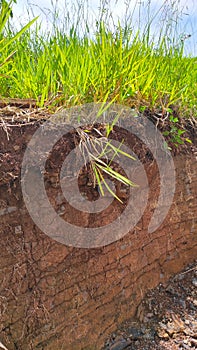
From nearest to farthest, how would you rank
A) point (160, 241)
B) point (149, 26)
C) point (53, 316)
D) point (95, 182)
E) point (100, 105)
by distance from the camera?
point (53, 316) < point (95, 182) < point (100, 105) < point (160, 241) < point (149, 26)

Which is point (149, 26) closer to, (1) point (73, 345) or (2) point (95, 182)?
(2) point (95, 182)

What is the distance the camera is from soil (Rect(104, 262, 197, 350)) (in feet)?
6.41

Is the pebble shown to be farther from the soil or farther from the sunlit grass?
the sunlit grass

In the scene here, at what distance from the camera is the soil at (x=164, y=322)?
6.41 ft

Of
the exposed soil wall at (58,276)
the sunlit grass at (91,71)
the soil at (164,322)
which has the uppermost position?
the sunlit grass at (91,71)

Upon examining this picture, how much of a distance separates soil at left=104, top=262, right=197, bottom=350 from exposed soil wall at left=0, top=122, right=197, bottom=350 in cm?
6

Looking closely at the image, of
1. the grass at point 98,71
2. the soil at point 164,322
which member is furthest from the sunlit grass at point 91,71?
the soil at point 164,322

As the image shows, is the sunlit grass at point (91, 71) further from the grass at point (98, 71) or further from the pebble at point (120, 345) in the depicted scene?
the pebble at point (120, 345)

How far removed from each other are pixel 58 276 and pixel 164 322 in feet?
2.56

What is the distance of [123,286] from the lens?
1.97 m

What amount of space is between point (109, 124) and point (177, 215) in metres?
0.80

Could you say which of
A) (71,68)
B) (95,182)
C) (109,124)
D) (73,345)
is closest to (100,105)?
(109,124)

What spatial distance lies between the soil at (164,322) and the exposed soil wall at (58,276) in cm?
6

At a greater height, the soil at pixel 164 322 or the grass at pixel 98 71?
the grass at pixel 98 71
